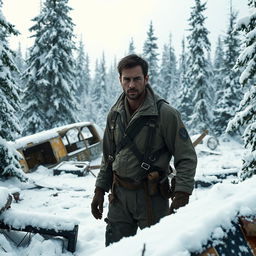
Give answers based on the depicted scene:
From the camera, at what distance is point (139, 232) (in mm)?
1562

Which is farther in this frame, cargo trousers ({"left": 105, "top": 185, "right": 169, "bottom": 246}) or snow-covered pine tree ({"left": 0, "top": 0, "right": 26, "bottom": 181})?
snow-covered pine tree ({"left": 0, "top": 0, "right": 26, "bottom": 181})

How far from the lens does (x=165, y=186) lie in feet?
10.4

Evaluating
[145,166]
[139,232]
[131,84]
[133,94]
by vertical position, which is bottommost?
[145,166]

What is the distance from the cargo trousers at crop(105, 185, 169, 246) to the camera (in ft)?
10.2

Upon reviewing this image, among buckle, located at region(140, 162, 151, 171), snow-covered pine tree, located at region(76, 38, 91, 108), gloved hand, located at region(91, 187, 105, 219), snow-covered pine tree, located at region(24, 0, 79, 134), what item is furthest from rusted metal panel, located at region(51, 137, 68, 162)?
snow-covered pine tree, located at region(76, 38, 91, 108)

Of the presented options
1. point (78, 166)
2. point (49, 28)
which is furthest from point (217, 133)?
point (78, 166)

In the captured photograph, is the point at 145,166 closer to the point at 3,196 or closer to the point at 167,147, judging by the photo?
the point at 167,147

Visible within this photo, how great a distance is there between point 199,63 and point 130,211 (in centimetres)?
2715

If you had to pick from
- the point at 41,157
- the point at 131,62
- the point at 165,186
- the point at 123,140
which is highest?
the point at 131,62

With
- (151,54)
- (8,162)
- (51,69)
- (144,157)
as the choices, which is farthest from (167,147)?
(151,54)

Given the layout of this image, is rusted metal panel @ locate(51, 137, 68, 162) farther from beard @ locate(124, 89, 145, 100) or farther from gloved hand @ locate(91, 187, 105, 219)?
beard @ locate(124, 89, 145, 100)

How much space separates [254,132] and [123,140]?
464 centimetres

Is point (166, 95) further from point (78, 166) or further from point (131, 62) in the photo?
point (131, 62)

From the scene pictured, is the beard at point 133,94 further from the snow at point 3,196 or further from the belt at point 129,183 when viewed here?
the snow at point 3,196
